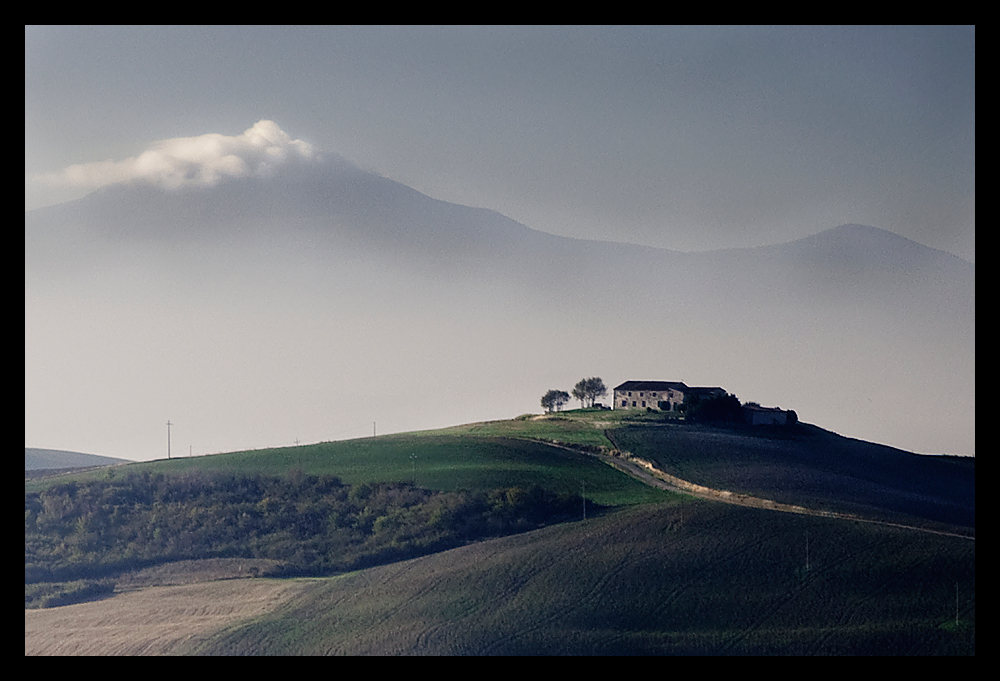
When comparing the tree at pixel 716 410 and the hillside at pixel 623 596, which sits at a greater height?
the tree at pixel 716 410

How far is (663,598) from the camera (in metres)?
22.3

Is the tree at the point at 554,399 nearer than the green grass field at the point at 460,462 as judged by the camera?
No

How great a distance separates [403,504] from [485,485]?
2.83m

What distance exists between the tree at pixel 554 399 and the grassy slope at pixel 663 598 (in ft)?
47.6

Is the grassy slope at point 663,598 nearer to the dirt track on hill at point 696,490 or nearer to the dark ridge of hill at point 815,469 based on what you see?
the dirt track on hill at point 696,490

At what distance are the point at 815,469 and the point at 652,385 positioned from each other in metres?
8.37

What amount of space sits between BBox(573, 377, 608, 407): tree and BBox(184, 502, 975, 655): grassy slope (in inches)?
553

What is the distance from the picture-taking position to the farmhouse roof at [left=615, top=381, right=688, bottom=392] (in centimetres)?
3850

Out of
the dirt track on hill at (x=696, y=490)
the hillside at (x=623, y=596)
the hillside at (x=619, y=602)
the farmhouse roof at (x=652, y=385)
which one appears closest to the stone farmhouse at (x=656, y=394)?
the farmhouse roof at (x=652, y=385)

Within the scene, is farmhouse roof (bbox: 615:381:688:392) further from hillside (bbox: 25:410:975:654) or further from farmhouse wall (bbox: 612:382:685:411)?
hillside (bbox: 25:410:975:654)

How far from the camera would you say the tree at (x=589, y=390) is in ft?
130

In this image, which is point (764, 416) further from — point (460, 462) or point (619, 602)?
point (619, 602)
